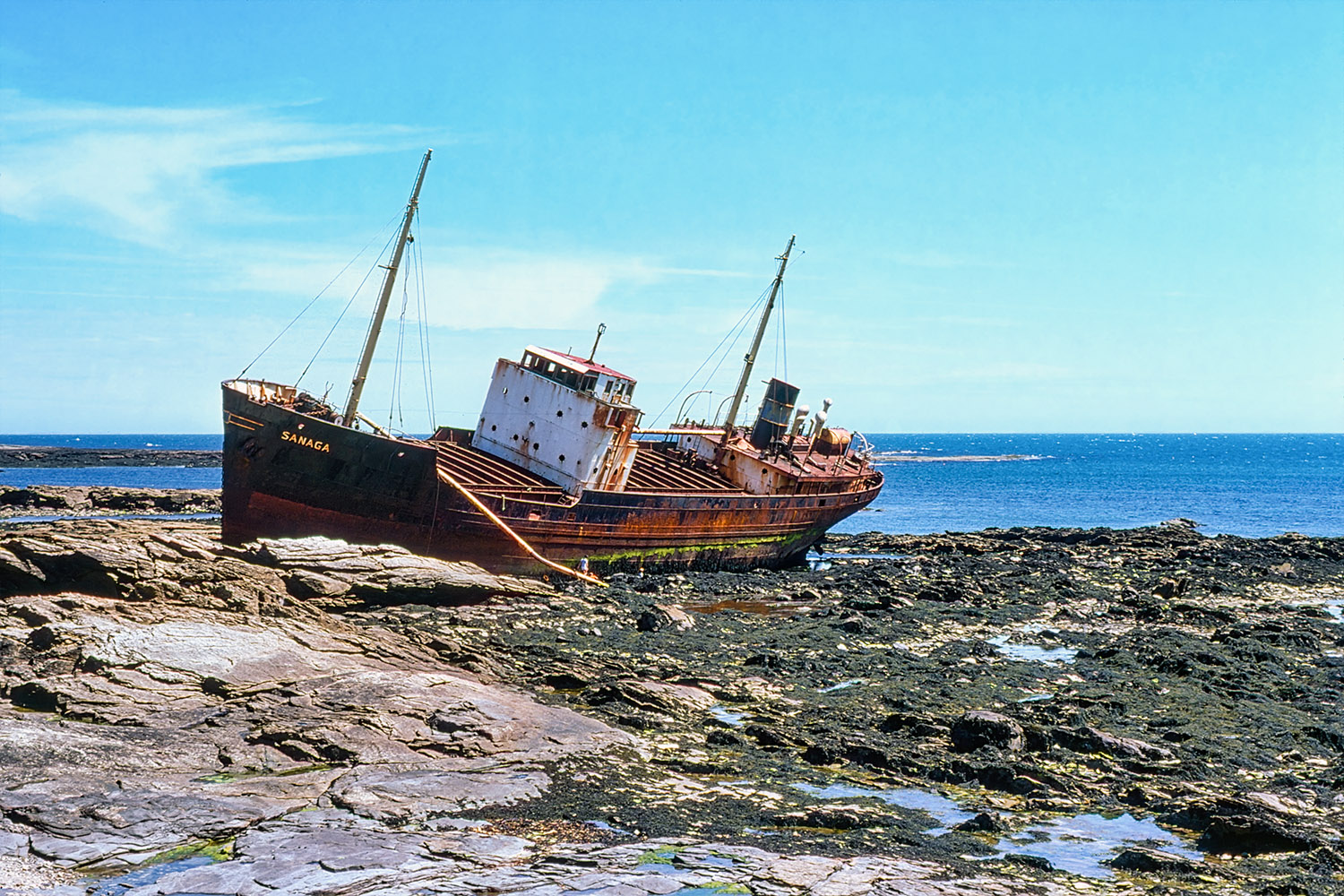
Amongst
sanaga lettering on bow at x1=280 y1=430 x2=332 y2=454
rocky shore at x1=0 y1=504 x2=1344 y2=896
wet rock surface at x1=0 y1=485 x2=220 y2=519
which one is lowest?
wet rock surface at x1=0 y1=485 x2=220 y2=519

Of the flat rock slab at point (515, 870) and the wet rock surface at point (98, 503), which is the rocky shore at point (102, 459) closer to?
the wet rock surface at point (98, 503)

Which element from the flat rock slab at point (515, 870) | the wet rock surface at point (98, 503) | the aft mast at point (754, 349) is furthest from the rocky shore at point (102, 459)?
the flat rock slab at point (515, 870)

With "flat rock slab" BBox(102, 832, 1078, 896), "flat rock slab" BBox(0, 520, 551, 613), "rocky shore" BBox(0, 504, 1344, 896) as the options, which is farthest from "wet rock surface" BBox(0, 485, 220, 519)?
"flat rock slab" BBox(102, 832, 1078, 896)

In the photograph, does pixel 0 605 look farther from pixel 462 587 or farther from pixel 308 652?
pixel 462 587

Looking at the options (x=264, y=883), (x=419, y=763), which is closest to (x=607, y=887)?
(x=264, y=883)

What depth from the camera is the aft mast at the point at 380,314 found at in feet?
88.1

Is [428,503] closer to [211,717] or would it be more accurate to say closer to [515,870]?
[211,717]

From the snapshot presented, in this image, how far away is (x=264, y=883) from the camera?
8617 millimetres

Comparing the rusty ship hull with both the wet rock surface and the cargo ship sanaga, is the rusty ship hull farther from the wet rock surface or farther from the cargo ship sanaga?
the wet rock surface

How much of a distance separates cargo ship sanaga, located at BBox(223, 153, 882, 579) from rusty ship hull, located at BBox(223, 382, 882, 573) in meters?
0.04

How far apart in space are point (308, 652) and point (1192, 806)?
1189 cm

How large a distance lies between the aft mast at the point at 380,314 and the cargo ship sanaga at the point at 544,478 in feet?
0.15

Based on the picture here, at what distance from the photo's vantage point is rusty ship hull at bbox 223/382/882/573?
25.2m

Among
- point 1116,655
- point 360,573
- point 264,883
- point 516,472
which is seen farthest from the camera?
point 516,472
